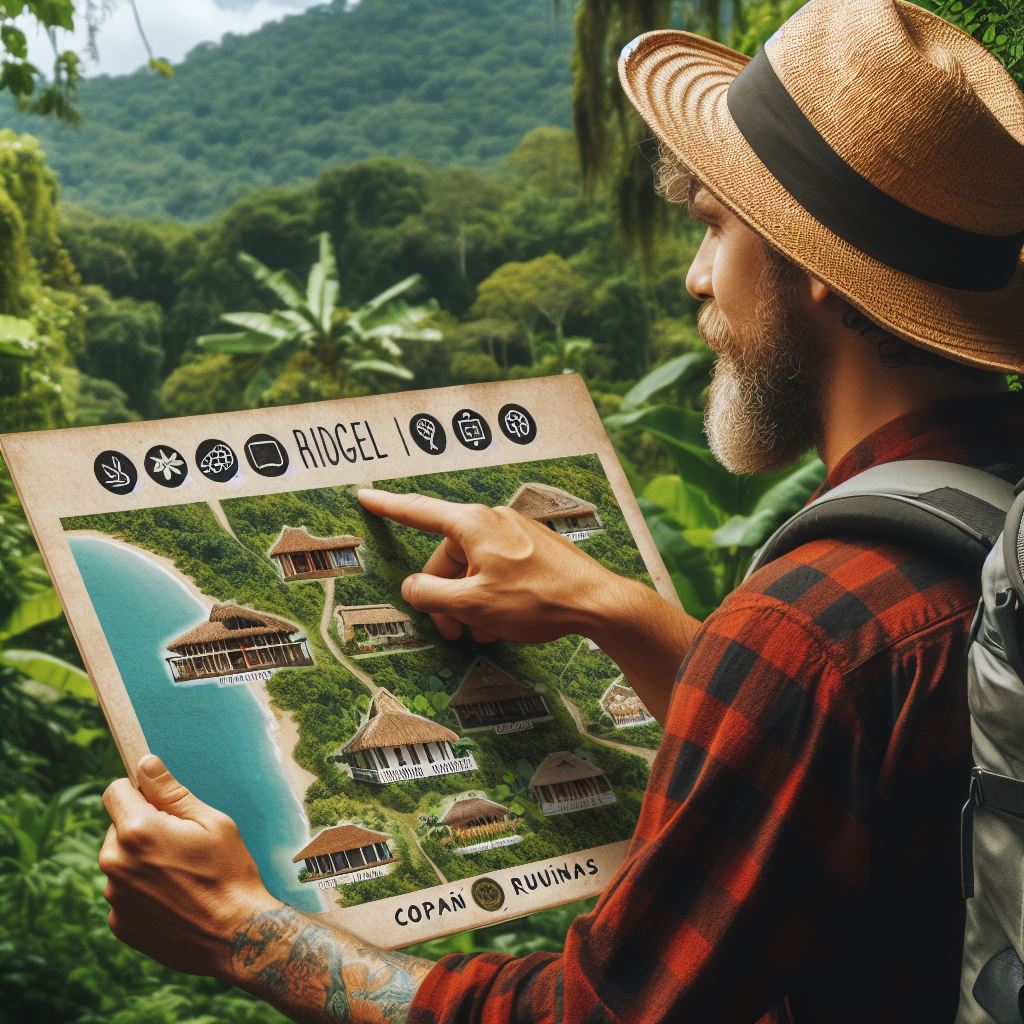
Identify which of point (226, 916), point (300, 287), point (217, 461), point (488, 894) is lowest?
point (300, 287)


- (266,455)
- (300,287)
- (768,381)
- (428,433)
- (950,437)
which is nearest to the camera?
(950,437)

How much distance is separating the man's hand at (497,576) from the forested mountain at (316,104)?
52908mm

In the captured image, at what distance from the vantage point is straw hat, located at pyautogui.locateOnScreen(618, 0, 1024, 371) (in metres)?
1.15

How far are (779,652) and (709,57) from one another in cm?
87

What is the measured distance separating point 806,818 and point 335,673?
572mm

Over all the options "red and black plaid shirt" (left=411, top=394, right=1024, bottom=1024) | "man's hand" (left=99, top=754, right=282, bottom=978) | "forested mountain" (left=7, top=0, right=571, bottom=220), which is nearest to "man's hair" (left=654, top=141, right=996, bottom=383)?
"red and black plaid shirt" (left=411, top=394, right=1024, bottom=1024)

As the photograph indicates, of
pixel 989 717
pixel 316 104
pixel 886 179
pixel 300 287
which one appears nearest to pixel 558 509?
pixel 886 179

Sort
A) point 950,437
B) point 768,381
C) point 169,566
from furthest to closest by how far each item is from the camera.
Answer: point 169,566 < point 768,381 < point 950,437

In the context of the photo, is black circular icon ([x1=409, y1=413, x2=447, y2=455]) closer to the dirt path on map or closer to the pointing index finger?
the pointing index finger

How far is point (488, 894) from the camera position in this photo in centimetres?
131

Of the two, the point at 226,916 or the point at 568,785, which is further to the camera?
the point at 568,785

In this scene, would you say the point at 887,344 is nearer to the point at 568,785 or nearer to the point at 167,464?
the point at 568,785

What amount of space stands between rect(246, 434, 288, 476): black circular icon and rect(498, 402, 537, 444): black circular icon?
0.97 ft

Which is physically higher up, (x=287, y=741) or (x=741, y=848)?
(x=741, y=848)
